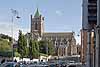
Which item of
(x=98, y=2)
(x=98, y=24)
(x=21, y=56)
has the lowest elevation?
(x=21, y=56)

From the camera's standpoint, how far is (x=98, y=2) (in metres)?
13.5

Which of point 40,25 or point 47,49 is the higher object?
point 40,25

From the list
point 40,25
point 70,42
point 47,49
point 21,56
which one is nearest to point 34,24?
point 40,25

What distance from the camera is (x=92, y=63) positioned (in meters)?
16.8

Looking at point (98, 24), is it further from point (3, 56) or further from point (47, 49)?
point (47, 49)

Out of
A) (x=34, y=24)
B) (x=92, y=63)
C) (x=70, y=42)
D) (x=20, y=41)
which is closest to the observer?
(x=92, y=63)

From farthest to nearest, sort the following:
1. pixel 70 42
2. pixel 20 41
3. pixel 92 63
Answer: pixel 70 42 → pixel 20 41 → pixel 92 63

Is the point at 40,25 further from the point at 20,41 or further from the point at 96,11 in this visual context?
the point at 96,11

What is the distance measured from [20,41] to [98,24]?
75891mm

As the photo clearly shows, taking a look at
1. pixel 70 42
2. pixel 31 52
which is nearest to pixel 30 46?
pixel 31 52

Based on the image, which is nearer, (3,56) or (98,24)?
(98,24)

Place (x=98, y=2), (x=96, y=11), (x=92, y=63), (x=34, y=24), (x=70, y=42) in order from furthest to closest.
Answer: (x=34, y=24)
(x=70, y=42)
(x=92, y=63)
(x=96, y=11)
(x=98, y=2)

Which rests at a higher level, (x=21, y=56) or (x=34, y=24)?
(x=34, y=24)

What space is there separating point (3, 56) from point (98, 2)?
78.3 metres
